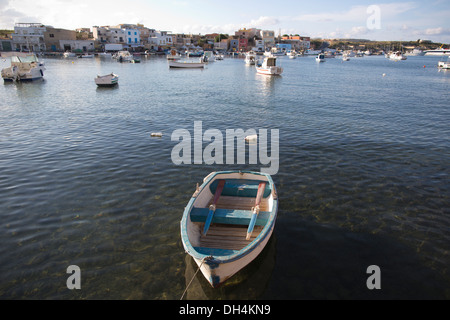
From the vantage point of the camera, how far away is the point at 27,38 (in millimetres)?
145625

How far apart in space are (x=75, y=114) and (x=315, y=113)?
26556 millimetres

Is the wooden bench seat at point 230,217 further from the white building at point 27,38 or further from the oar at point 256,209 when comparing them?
the white building at point 27,38

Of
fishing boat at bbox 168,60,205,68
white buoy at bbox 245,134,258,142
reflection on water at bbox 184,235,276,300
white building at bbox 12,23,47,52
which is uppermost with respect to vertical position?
white building at bbox 12,23,47,52

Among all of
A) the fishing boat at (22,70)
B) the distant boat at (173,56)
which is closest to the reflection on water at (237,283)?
the fishing boat at (22,70)

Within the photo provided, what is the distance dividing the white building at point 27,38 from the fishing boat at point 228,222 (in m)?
180

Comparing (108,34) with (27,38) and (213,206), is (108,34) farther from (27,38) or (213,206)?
(213,206)

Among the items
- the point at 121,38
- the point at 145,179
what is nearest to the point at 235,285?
the point at 145,179

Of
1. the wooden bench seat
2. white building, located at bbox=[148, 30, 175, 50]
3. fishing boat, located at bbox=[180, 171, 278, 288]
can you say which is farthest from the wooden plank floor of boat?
white building, located at bbox=[148, 30, 175, 50]

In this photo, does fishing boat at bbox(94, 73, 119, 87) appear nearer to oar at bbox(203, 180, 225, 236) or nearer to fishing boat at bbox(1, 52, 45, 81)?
fishing boat at bbox(1, 52, 45, 81)

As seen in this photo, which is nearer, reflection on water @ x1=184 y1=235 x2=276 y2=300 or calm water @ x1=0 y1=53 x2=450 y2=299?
reflection on water @ x1=184 y1=235 x2=276 y2=300

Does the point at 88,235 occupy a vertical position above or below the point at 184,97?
below

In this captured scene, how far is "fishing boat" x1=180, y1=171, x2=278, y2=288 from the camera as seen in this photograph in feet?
25.9

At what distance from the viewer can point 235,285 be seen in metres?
8.52
